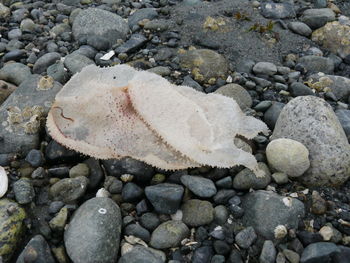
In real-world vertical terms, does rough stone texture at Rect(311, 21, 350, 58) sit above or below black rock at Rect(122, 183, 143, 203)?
above

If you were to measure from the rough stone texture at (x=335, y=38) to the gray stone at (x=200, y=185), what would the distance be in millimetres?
3019

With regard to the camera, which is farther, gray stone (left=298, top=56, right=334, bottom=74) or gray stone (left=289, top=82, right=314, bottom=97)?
gray stone (left=298, top=56, right=334, bottom=74)

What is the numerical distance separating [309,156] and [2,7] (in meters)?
4.66

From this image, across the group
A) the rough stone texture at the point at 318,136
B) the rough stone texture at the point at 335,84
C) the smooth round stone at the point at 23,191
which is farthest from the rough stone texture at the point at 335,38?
the smooth round stone at the point at 23,191

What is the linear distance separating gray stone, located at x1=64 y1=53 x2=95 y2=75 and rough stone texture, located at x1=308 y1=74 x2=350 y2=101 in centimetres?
252

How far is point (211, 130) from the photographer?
3.44 m

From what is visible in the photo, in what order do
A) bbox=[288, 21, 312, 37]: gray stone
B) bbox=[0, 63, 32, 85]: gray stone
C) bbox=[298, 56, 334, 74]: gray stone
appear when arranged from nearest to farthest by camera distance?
bbox=[0, 63, 32, 85]: gray stone, bbox=[298, 56, 334, 74]: gray stone, bbox=[288, 21, 312, 37]: gray stone

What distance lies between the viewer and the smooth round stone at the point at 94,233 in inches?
109

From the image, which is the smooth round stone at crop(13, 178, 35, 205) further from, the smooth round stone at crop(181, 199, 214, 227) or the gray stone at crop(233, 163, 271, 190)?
the gray stone at crop(233, 163, 271, 190)

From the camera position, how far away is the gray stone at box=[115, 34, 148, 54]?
4.94 metres

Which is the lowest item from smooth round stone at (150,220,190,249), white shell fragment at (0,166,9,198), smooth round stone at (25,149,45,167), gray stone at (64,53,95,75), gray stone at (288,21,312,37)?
smooth round stone at (25,149,45,167)

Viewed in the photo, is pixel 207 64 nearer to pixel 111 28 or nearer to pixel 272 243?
pixel 111 28

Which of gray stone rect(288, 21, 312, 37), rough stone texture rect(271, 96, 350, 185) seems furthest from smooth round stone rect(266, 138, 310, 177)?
gray stone rect(288, 21, 312, 37)

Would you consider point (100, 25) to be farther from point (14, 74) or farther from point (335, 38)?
point (335, 38)
